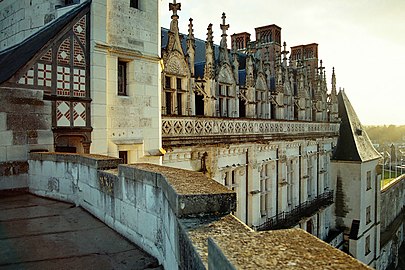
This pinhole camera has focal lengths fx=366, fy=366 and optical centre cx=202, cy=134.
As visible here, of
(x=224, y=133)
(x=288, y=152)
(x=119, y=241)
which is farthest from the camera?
(x=288, y=152)

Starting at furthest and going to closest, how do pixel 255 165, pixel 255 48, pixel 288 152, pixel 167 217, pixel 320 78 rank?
pixel 320 78, pixel 255 48, pixel 288 152, pixel 255 165, pixel 167 217

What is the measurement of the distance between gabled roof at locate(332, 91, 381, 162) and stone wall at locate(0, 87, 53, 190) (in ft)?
64.7

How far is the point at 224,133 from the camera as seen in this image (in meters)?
13.1

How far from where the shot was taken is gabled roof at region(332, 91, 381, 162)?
23.6 meters

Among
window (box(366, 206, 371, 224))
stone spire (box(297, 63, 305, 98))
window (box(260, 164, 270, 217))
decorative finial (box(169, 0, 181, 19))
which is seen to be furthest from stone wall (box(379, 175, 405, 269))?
decorative finial (box(169, 0, 181, 19))

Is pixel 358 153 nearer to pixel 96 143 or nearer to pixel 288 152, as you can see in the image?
pixel 288 152

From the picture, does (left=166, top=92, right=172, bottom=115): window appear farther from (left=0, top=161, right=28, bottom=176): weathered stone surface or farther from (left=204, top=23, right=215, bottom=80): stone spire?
(left=0, top=161, right=28, bottom=176): weathered stone surface

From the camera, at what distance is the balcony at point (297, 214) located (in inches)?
668

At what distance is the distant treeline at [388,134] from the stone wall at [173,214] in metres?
125

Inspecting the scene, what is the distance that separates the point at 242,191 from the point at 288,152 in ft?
16.1

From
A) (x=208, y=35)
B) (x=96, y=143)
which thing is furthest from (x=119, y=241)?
(x=208, y=35)

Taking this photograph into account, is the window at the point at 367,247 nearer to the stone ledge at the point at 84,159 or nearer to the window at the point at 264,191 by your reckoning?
the window at the point at 264,191

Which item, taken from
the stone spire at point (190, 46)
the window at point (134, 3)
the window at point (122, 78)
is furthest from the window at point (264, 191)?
the window at point (134, 3)

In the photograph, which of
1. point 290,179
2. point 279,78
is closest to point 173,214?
point 279,78
